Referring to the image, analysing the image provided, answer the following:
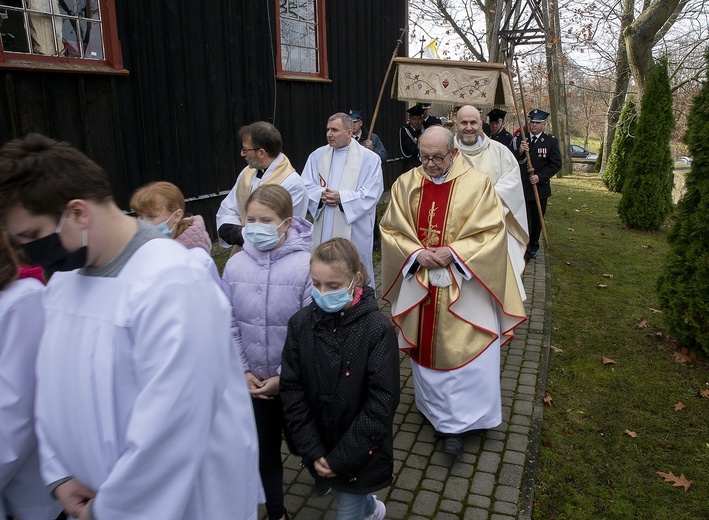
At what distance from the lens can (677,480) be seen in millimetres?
3703

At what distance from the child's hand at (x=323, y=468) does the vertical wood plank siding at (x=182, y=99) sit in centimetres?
454

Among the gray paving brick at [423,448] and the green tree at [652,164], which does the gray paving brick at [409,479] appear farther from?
the green tree at [652,164]

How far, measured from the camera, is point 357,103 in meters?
11.5

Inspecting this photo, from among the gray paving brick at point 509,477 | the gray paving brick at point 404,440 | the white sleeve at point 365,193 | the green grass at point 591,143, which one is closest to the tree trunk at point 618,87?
the white sleeve at point 365,193

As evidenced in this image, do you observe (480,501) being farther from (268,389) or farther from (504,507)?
(268,389)

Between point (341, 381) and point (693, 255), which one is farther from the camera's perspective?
point (693, 255)

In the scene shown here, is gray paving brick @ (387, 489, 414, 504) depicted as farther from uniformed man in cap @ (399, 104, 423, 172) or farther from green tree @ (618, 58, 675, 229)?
green tree @ (618, 58, 675, 229)

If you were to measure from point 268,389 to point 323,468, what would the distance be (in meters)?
0.47

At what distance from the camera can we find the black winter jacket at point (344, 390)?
259 centimetres

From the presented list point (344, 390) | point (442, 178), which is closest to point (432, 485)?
point (344, 390)

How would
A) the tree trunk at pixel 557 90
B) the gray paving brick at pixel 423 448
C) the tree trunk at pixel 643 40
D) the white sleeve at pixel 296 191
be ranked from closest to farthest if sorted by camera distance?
the gray paving brick at pixel 423 448 < the white sleeve at pixel 296 191 < the tree trunk at pixel 643 40 < the tree trunk at pixel 557 90

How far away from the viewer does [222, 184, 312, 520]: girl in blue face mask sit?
9.43 ft

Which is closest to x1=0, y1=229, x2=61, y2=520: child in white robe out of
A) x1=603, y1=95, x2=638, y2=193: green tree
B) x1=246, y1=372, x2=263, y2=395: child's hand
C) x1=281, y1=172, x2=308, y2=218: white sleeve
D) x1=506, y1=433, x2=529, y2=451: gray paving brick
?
x1=246, y1=372, x2=263, y2=395: child's hand

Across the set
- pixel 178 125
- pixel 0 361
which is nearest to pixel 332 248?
pixel 0 361
